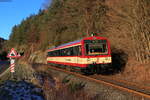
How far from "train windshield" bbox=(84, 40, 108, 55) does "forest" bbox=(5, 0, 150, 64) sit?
148 centimetres

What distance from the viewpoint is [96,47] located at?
571 inches

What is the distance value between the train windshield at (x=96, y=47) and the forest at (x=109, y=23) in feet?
4.87

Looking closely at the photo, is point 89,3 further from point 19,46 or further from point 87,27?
point 19,46

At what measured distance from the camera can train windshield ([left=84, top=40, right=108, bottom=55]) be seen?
14.3 m

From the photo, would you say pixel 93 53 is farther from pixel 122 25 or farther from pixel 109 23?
pixel 109 23

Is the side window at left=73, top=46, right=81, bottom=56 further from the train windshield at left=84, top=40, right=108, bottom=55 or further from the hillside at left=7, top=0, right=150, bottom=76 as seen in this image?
the hillside at left=7, top=0, right=150, bottom=76

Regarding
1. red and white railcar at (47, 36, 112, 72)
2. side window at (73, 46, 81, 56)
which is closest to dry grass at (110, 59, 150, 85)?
red and white railcar at (47, 36, 112, 72)

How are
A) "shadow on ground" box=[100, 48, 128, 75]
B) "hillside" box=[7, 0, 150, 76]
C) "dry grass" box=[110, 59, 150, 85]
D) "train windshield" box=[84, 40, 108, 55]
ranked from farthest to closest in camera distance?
"shadow on ground" box=[100, 48, 128, 75]
"train windshield" box=[84, 40, 108, 55]
"hillside" box=[7, 0, 150, 76]
"dry grass" box=[110, 59, 150, 85]

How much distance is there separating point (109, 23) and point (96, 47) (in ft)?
12.7

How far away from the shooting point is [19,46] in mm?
83562

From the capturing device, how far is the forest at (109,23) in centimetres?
1306

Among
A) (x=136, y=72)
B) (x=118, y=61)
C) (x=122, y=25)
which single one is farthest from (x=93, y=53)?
(x=118, y=61)

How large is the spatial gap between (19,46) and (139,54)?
74847mm

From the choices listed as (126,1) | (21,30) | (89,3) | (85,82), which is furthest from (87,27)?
(21,30)
